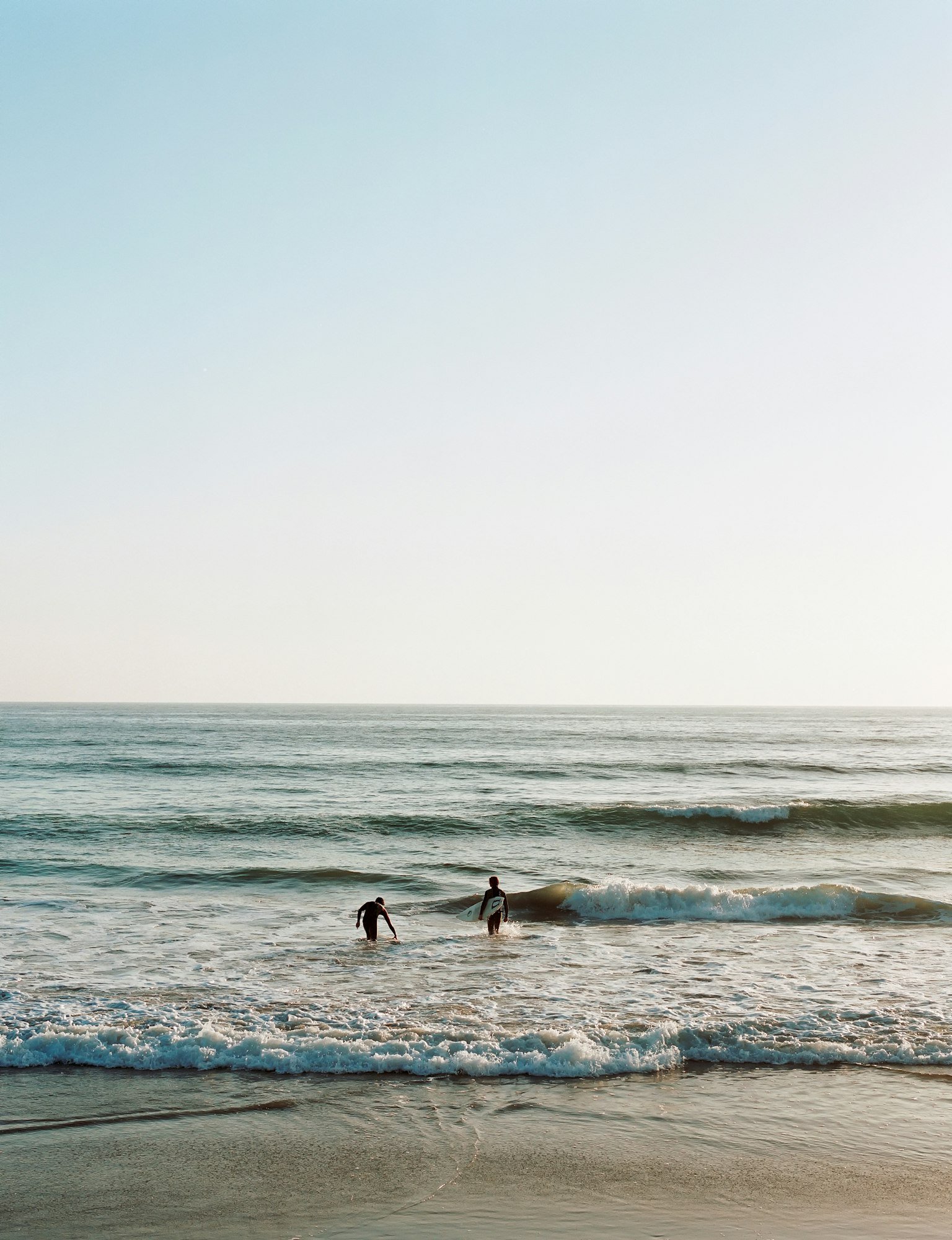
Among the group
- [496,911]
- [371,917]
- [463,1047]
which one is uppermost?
[463,1047]

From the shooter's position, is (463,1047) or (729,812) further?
(729,812)

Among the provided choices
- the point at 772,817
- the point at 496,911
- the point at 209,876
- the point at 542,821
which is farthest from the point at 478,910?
the point at 772,817

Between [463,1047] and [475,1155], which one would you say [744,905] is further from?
[475,1155]

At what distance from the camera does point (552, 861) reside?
2650 cm

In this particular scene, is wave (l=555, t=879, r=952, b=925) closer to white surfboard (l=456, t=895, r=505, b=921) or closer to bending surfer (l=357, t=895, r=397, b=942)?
white surfboard (l=456, t=895, r=505, b=921)

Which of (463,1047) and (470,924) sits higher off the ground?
(463,1047)

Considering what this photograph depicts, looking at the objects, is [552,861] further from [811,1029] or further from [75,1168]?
[75,1168]

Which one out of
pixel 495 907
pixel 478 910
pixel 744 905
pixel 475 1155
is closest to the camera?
pixel 475 1155

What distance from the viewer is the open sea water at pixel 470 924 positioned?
409 inches

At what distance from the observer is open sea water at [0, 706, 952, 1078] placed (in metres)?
10.4

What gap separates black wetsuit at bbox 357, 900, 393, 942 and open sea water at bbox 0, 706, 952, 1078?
0.89 ft

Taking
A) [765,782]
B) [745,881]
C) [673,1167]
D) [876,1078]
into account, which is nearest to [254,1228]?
[673,1167]

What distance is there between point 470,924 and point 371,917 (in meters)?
2.79

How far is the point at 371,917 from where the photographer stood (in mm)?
16344
